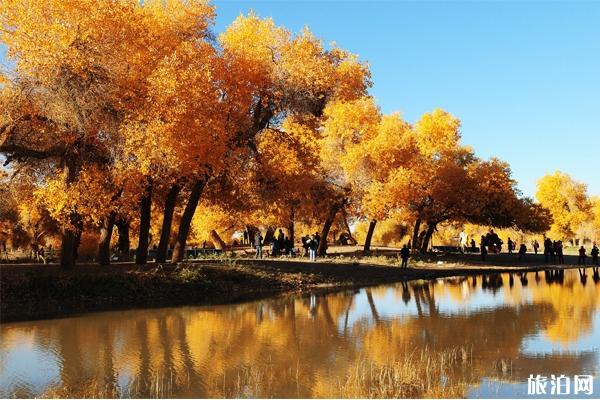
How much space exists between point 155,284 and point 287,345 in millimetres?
12651

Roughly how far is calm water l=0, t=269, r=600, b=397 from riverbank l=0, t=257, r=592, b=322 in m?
2.80

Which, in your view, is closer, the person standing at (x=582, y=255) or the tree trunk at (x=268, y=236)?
the person standing at (x=582, y=255)

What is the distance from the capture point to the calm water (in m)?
12.2

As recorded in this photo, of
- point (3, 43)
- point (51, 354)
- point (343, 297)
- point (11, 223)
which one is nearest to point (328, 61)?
point (343, 297)

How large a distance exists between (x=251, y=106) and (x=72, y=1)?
14.9 m

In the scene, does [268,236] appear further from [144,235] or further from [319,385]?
[319,385]

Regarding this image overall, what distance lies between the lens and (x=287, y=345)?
53.8 feet

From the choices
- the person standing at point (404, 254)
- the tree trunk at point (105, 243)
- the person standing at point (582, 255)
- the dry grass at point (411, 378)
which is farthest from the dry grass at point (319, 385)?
the person standing at point (582, 255)

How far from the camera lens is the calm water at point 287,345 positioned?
12.2m

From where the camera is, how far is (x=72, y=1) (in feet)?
79.8

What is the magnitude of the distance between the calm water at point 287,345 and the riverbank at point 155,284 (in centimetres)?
280

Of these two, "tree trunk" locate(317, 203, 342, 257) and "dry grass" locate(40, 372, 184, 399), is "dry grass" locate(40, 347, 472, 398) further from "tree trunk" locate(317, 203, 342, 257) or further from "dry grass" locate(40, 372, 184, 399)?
"tree trunk" locate(317, 203, 342, 257)

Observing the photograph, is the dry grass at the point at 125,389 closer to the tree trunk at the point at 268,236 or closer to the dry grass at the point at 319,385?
the dry grass at the point at 319,385

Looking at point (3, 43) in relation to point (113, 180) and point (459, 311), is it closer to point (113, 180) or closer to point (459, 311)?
point (113, 180)
